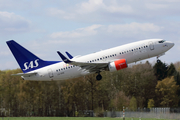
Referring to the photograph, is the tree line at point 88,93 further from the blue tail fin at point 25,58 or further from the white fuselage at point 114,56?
the white fuselage at point 114,56

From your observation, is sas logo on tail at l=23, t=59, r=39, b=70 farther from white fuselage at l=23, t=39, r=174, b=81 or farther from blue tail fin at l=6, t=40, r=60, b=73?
white fuselage at l=23, t=39, r=174, b=81

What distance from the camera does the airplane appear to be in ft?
147

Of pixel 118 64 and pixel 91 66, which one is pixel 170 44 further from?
pixel 91 66

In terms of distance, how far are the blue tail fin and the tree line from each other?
79.0ft

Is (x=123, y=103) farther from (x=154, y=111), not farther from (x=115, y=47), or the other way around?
(x=115, y=47)

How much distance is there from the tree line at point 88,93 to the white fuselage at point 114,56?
86.6 ft

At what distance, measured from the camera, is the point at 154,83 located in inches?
4134

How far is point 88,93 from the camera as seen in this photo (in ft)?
290

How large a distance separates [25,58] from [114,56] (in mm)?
15568

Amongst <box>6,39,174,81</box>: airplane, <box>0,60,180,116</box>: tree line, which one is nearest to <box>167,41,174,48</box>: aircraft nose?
<box>6,39,174,81</box>: airplane

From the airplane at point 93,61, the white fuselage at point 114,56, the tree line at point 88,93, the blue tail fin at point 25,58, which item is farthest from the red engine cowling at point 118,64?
the tree line at point 88,93

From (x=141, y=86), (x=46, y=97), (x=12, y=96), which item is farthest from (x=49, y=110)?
(x=141, y=86)

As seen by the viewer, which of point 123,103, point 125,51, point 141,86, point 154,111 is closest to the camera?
point 125,51

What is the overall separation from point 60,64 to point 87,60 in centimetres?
457
